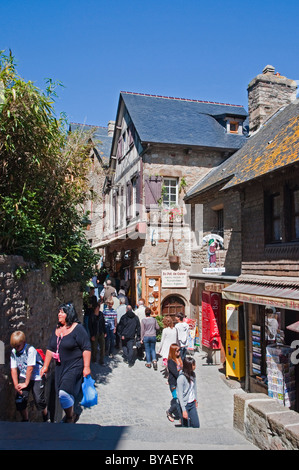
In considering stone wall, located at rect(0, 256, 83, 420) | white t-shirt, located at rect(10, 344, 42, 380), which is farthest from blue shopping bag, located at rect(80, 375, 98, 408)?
stone wall, located at rect(0, 256, 83, 420)

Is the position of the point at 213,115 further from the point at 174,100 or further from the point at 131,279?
the point at 131,279

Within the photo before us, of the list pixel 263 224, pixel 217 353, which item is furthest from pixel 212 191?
pixel 217 353

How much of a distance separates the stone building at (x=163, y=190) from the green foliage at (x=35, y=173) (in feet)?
20.8

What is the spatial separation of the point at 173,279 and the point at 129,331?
438 centimetres

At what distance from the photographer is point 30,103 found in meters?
5.84

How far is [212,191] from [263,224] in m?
3.75

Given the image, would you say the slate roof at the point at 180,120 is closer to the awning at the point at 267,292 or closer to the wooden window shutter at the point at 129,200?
the wooden window shutter at the point at 129,200

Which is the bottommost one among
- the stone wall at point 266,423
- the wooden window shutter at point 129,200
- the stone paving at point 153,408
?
the stone paving at point 153,408

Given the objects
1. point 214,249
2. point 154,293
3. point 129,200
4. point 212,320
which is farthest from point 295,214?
point 129,200

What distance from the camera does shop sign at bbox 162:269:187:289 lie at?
14.2 metres

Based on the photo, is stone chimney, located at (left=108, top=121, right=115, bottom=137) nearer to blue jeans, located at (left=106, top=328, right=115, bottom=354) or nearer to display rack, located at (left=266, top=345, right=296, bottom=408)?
blue jeans, located at (left=106, top=328, right=115, bottom=354)

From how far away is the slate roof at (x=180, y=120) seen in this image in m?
14.9

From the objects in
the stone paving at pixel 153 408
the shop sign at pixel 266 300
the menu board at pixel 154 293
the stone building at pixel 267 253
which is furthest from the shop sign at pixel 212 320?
the menu board at pixel 154 293

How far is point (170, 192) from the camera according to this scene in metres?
14.8
